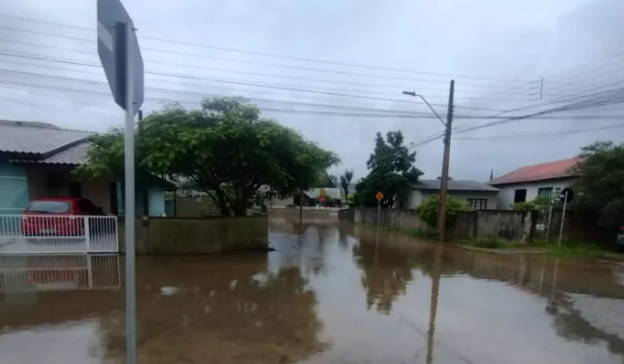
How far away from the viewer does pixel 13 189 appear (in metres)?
12.3

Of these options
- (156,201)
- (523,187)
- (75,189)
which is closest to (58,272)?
(75,189)

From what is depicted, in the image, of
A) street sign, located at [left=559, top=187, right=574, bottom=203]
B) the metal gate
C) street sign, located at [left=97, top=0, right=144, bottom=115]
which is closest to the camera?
street sign, located at [left=97, top=0, right=144, bottom=115]

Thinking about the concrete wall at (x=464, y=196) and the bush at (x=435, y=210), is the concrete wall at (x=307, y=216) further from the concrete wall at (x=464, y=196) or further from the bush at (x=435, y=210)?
the bush at (x=435, y=210)

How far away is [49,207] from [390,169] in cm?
2118

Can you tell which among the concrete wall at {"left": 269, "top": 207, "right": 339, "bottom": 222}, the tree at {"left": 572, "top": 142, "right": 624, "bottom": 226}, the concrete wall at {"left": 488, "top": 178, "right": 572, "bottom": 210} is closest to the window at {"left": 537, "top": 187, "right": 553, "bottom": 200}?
the concrete wall at {"left": 488, "top": 178, "right": 572, "bottom": 210}

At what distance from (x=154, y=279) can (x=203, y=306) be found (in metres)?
2.31

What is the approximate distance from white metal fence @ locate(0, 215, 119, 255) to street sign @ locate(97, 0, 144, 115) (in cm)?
988

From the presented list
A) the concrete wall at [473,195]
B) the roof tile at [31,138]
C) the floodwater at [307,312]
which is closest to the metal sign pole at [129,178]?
the floodwater at [307,312]

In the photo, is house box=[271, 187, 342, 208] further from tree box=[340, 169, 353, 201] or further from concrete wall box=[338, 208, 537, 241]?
concrete wall box=[338, 208, 537, 241]

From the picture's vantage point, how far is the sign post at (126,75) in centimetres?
155

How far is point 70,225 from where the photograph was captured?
9.79 metres

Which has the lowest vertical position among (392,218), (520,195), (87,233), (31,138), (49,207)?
(392,218)

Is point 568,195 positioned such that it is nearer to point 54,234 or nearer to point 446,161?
point 446,161

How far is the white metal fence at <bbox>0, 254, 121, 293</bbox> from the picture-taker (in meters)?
7.02
